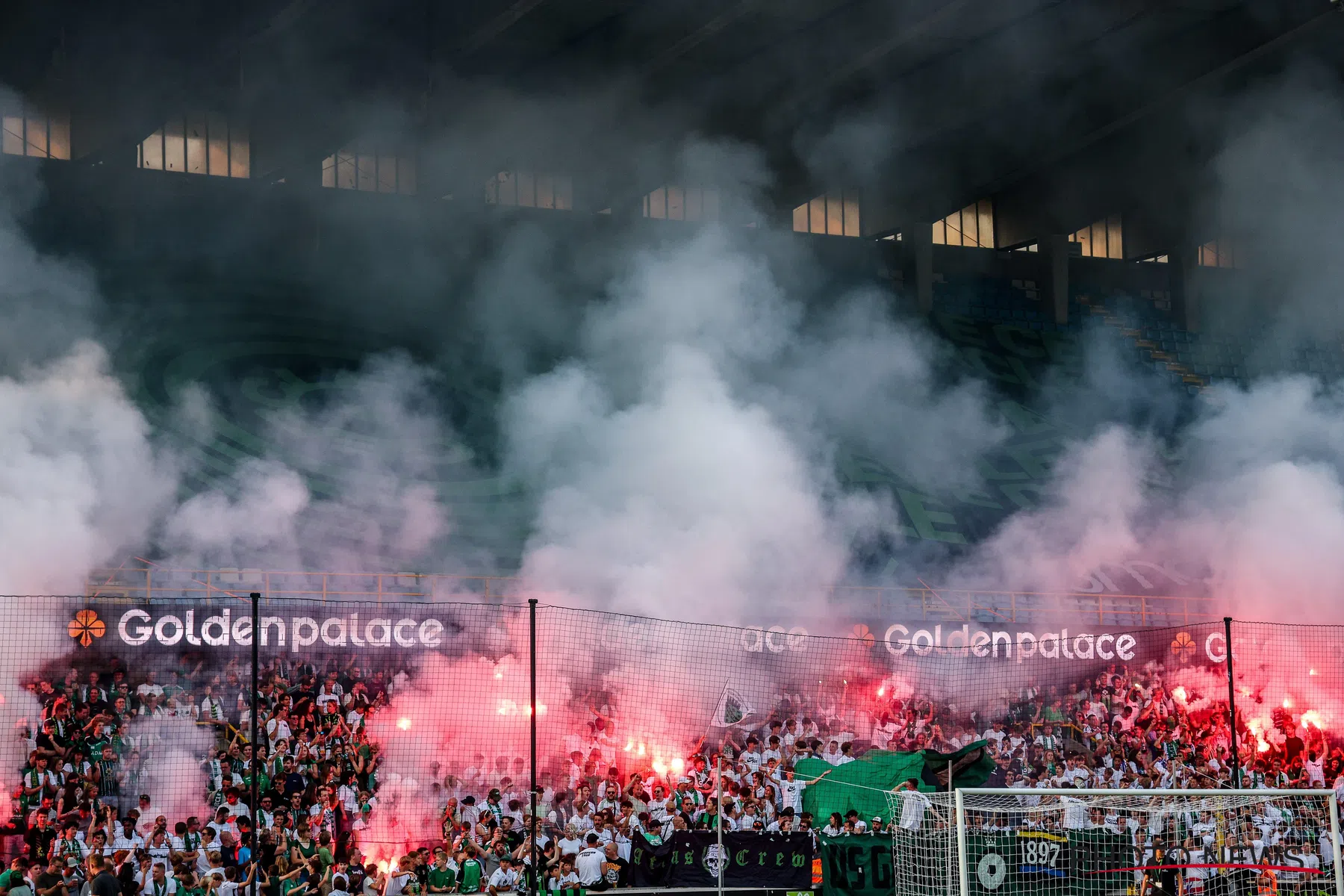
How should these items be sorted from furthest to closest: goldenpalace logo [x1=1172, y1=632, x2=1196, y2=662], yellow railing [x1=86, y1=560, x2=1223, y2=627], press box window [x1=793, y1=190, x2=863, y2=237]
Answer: press box window [x1=793, y1=190, x2=863, y2=237]
goldenpalace logo [x1=1172, y1=632, x2=1196, y2=662]
yellow railing [x1=86, y1=560, x2=1223, y2=627]

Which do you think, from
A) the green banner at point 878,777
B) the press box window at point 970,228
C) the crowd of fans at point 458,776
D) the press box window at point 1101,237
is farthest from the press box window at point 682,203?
the green banner at point 878,777

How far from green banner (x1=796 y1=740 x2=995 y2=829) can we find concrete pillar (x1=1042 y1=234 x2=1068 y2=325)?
13069 mm

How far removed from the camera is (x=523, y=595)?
55.2 ft

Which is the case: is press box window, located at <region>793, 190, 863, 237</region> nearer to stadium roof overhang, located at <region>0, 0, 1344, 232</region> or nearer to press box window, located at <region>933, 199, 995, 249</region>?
press box window, located at <region>933, 199, 995, 249</region>

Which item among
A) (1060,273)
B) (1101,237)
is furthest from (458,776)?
(1101,237)

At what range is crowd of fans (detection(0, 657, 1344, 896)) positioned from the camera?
10.5 metres

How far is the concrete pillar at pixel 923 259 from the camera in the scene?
928 inches

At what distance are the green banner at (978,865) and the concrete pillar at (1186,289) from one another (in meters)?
15.2

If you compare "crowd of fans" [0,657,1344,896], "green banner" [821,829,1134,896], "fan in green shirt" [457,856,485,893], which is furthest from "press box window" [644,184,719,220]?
"fan in green shirt" [457,856,485,893]

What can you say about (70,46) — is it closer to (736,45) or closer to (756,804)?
(736,45)

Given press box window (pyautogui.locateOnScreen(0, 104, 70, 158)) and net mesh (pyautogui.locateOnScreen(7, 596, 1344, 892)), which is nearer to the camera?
net mesh (pyautogui.locateOnScreen(7, 596, 1344, 892))

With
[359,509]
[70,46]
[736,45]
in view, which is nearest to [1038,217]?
[736,45]

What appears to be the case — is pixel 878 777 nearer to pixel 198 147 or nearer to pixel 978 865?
pixel 978 865

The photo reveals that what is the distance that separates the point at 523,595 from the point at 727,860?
6.67 meters
